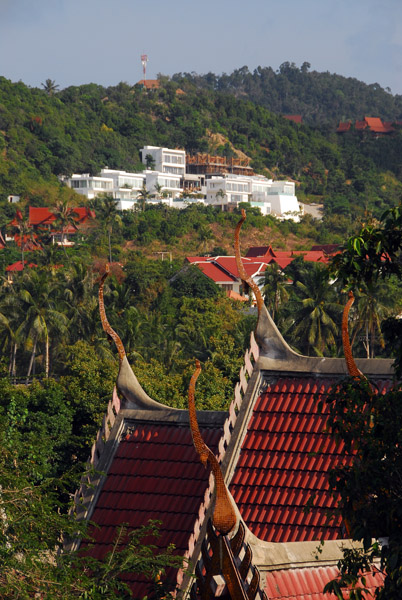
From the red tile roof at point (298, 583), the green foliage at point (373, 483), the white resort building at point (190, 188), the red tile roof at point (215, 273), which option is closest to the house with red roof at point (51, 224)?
the white resort building at point (190, 188)

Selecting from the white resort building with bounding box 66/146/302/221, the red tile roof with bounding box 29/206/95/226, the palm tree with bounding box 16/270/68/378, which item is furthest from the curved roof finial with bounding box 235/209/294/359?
the white resort building with bounding box 66/146/302/221

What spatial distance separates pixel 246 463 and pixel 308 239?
10825 cm

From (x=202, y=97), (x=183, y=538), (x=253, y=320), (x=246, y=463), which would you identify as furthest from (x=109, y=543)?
(x=202, y=97)

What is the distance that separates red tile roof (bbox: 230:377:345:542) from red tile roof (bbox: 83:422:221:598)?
2.32 ft

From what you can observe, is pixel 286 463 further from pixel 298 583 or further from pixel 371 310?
pixel 371 310

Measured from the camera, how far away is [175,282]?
3501 inches

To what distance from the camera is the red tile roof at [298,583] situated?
12626 millimetres

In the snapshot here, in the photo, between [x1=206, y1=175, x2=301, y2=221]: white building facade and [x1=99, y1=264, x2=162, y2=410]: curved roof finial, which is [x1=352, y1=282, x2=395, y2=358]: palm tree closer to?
[x1=99, y1=264, x2=162, y2=410]: curved roof finial

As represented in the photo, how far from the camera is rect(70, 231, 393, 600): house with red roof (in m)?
17.3

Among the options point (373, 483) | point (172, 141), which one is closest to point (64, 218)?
point (172, 141)

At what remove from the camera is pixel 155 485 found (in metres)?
18.3

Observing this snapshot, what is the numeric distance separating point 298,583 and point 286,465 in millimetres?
5169

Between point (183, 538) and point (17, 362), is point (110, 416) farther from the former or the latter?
point (17, 362)

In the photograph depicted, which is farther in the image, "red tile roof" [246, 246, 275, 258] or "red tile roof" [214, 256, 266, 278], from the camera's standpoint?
"red tile roof" [246, 246, 275, 258]
